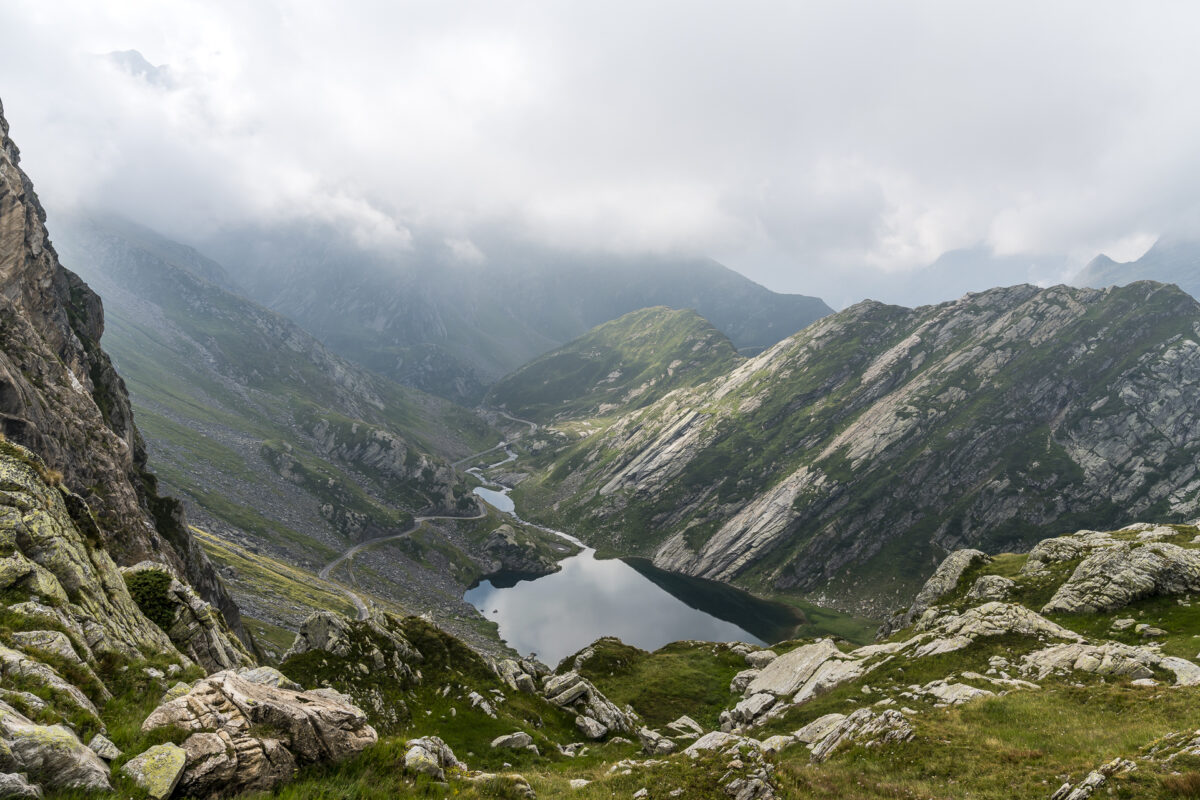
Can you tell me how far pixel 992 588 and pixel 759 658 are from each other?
3174cm

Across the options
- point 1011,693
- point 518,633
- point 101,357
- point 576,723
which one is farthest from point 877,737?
point 518,633

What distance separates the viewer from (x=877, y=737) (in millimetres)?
26984

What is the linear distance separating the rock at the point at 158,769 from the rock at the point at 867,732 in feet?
97.1

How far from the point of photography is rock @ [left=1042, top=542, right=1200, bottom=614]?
47.8 m

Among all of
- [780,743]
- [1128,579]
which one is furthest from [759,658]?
[780,743]

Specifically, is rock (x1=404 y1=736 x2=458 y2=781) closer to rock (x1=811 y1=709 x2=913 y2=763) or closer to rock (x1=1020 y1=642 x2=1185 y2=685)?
rock (x1=811 y1=709 x2=913 y2=763)

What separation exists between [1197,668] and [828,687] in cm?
2574

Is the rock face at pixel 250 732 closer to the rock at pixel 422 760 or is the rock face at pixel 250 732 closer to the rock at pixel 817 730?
the rock at pixel 422 760

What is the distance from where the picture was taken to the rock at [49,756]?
9.20 meters

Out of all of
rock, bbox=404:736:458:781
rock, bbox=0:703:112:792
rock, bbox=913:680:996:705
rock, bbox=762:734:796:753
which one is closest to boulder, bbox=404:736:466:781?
rock, bbox=404:736:458:781

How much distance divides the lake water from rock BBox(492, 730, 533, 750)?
104 meters

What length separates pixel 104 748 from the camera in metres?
10.8

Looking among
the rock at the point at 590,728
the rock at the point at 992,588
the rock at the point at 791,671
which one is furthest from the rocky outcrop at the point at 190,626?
the rock at the point at 992,588

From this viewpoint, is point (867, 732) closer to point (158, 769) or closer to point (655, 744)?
point (655, 744)
